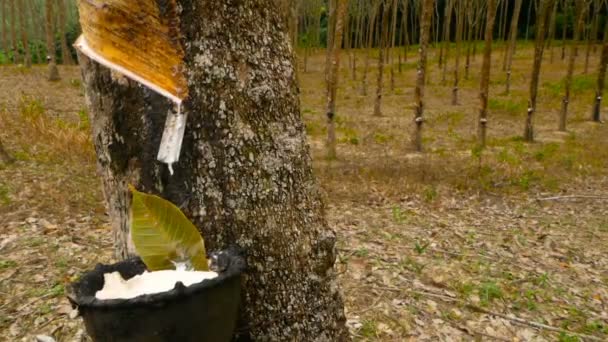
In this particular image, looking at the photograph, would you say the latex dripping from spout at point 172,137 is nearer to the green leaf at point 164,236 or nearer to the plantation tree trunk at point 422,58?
the green leaf at point 164,236

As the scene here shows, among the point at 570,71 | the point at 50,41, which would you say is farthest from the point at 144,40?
the point at 50,41

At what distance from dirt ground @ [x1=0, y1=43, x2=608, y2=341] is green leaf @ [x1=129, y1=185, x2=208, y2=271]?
163 cm

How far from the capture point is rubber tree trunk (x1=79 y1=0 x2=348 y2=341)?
1285mm

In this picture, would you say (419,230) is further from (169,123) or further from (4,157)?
(4,157)

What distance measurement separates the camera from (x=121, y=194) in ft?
4.55

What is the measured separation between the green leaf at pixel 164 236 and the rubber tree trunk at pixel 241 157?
10cm

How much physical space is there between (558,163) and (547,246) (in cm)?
417

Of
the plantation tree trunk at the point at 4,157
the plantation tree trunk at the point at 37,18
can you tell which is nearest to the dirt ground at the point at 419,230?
the plantation tree trunk at the point at 4,157

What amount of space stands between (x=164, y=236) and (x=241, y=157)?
30 cm

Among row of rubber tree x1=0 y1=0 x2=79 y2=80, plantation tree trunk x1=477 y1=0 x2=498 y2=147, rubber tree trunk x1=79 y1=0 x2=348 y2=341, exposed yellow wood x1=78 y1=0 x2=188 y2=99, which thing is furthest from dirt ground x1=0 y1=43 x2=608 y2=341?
row of rubber tree x1=0 y1=0 x2=79 y2=80

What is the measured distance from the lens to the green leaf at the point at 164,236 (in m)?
1.17

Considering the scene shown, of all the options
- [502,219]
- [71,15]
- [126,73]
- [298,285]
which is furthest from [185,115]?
[71,15]

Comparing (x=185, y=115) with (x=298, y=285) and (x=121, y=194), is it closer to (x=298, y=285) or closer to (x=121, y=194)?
(x=121, y=194)

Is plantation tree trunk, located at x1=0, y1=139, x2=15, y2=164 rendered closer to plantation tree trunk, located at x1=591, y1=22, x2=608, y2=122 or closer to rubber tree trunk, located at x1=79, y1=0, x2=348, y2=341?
rubber tree trunk, located at x1=79, y1=0, x2=348, y2=341
